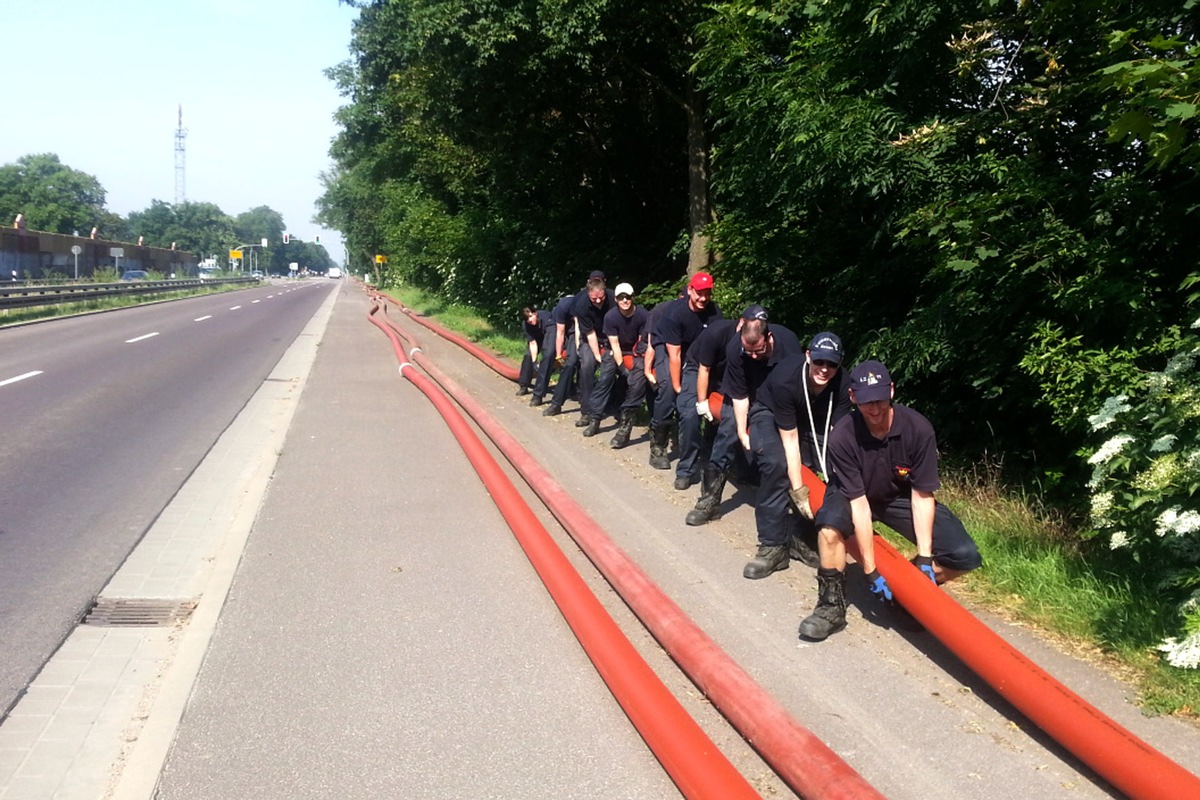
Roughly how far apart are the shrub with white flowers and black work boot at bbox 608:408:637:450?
216 inches

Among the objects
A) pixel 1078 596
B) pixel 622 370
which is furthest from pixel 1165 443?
pixel 622 370

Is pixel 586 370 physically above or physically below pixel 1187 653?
above

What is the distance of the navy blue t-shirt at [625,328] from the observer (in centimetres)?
1088

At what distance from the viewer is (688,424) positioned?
8266 mm

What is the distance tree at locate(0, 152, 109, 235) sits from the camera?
4139 inches

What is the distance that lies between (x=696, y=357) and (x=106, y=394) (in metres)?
9.66

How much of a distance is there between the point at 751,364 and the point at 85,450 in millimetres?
6791

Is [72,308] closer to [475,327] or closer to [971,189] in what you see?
[475,327]

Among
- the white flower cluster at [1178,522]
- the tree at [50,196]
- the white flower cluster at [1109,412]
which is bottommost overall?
the white flower cluster at [1178,522]

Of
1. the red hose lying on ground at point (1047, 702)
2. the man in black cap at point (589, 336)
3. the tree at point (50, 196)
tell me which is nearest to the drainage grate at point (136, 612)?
the red hose lying on ground at point (1047, 702)

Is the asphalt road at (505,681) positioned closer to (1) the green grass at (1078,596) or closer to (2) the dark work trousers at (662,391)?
(1) the green grass at (1078,596)

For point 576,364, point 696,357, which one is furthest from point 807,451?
point 576,364

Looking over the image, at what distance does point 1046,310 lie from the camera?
21.4ft

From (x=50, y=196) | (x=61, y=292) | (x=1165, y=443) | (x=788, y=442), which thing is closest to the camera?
(x=1165, y=443)
